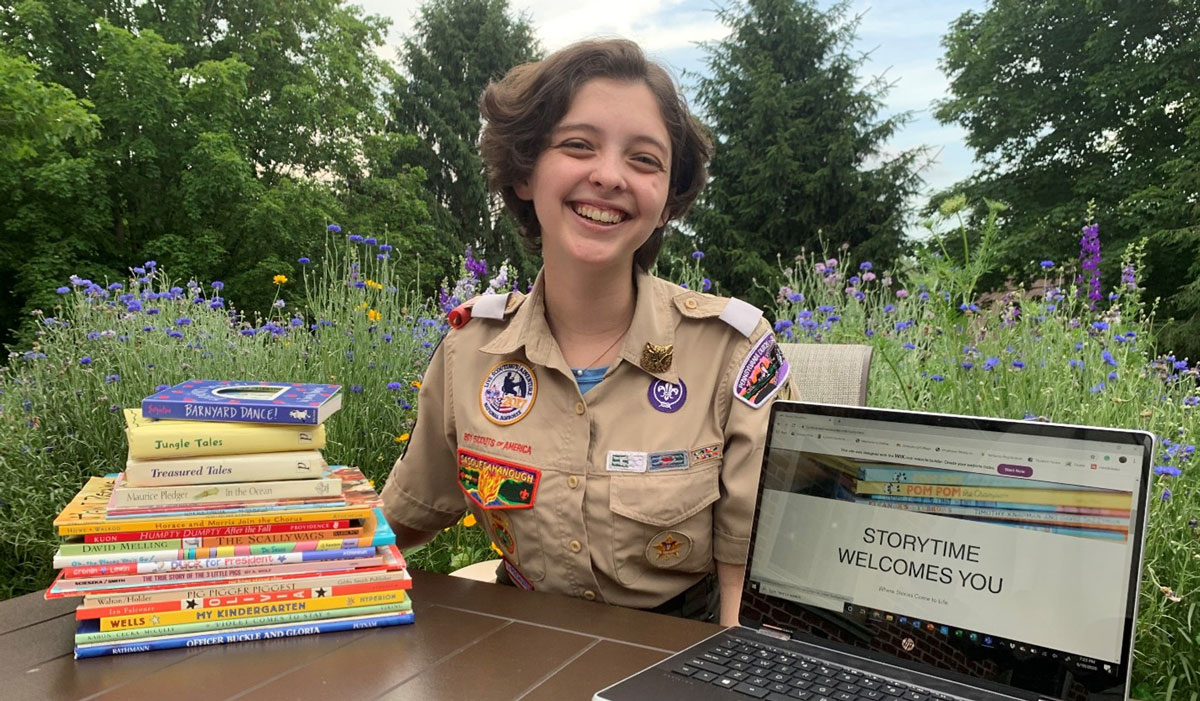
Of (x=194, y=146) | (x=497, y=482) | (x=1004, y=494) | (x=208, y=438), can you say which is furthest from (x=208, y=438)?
(x=194, y=146)

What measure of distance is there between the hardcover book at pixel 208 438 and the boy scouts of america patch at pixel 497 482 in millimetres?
345

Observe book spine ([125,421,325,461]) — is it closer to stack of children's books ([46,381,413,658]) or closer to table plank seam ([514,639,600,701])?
stack of children's books ([46,381,413,658])

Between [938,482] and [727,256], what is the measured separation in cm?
1924

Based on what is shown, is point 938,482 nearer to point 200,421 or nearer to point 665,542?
point 665,542

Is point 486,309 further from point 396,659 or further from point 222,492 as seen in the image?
point 396,659

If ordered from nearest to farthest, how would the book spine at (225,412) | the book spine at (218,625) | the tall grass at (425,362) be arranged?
the book spine at (218,625), the book spine at (225,412), the tall grass at (425,362)

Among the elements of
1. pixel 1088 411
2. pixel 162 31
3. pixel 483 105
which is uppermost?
pixel 162 31

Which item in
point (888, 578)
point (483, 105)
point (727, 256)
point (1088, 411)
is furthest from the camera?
point (727, 256)

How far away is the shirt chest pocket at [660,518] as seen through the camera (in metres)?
1.35

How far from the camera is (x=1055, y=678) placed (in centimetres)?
83

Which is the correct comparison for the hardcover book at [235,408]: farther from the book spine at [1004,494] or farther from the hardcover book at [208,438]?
the book spine at [1004,494]

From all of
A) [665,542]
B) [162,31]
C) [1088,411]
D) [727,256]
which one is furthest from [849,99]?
→ [665,542]

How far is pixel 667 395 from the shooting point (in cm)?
141

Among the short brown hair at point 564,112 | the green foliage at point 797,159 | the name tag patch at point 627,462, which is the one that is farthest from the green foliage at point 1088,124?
the name tag patch at point 627,462
